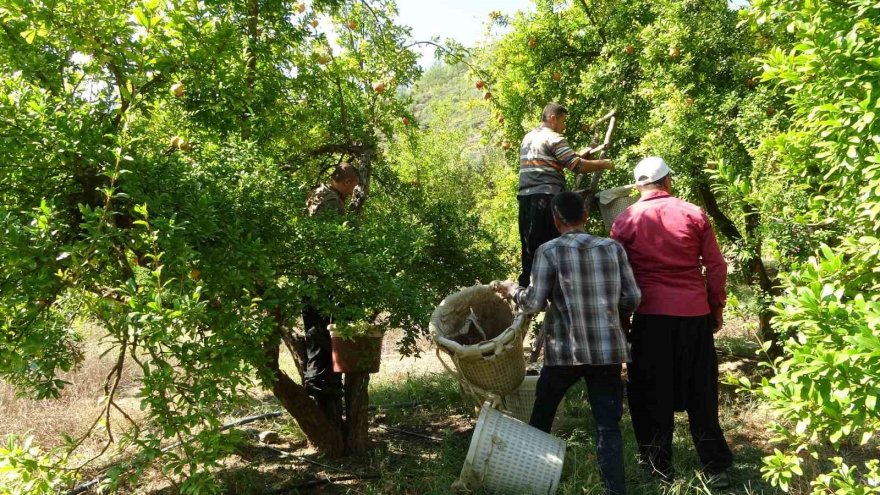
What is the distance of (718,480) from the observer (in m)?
3.08

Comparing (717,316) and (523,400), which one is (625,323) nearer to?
(717,316)

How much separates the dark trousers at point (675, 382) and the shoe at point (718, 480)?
45 mm

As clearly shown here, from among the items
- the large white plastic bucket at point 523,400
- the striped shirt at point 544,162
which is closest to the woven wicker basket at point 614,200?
the striped shirt at point 544,162

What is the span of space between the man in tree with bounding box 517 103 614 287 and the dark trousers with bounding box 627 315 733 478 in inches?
40.9

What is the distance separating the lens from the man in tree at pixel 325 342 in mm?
4105

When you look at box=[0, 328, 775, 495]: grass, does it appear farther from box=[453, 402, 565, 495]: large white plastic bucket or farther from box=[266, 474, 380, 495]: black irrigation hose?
box=[453, 402, 565, 495]: large white plastic bucket

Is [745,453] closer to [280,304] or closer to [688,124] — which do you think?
[688,124]

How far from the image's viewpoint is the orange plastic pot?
154 inches

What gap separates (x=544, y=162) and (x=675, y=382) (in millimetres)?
1639

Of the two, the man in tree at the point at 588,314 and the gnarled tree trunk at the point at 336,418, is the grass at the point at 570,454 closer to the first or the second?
the gnarled tree trunk at the point at 336,418

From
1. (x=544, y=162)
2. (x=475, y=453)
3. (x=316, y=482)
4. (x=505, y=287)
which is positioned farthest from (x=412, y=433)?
(x=544, y=162)

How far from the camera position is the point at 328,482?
12.5 feet

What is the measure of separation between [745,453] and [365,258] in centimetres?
264

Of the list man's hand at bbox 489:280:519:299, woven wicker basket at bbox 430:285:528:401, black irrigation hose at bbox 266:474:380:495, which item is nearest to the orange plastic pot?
woven wicker basket at bbox 430:285:528:401
